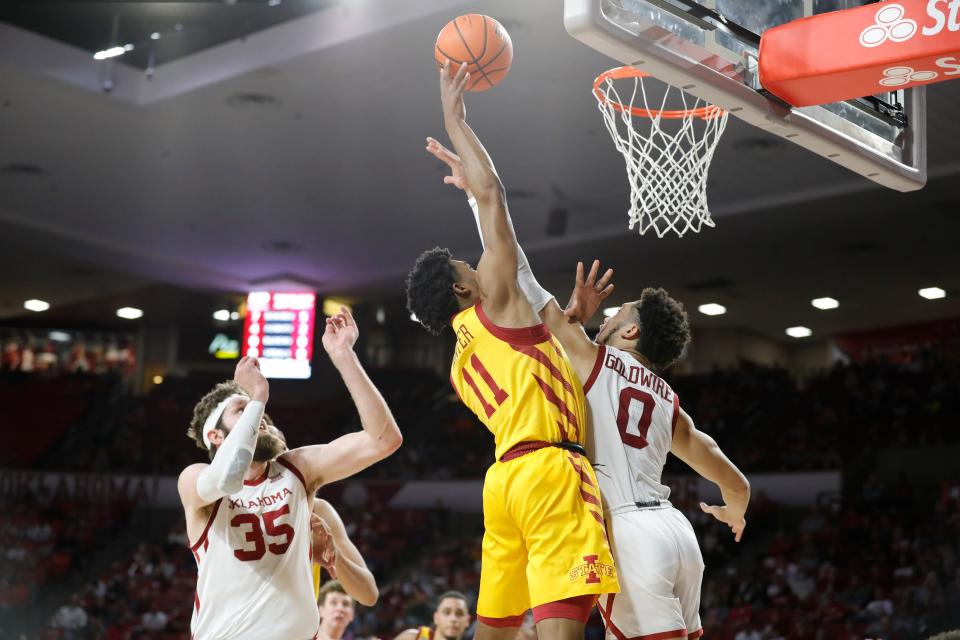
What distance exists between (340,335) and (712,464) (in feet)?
5.01

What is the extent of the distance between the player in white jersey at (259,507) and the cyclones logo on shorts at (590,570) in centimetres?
83

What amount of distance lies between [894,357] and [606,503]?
1369 cm

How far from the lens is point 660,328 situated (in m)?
4.16

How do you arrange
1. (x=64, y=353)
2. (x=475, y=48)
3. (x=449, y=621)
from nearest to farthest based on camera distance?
(x=475, y=48), (x=449, y=621), (x=64, y=353)

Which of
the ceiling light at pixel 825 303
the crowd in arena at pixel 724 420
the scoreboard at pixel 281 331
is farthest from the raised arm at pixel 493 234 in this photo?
the ceiling light at pixel 825 303

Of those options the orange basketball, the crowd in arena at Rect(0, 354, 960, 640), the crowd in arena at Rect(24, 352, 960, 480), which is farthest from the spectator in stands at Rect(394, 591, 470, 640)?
the crowd in arena at Rect(24, 352, 960, 480)

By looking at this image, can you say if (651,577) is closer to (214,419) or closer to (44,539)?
(214,419)

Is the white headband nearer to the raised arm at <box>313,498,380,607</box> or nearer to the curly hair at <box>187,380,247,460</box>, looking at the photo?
the curly hair at <box>187,380,247,460</box>

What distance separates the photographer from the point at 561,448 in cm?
367

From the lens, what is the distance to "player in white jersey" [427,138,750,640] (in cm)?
371

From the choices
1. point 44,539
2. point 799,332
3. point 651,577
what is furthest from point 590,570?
point 799,332

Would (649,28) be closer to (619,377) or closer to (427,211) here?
(619,377)

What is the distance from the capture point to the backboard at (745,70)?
382 centimetres

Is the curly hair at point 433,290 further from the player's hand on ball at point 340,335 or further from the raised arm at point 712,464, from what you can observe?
the raised arm at point 712,464
